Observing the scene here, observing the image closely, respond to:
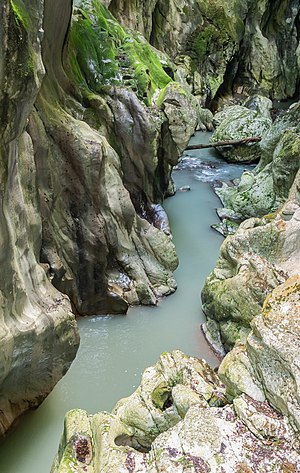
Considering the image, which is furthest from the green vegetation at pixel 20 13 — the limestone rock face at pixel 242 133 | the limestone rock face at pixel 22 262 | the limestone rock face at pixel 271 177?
the limestone rock face at pixel 242 133

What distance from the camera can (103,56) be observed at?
13844 mm

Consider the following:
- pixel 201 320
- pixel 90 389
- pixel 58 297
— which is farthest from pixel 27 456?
pixel 201 320

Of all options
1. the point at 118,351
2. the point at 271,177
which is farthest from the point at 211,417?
the point at 271,177

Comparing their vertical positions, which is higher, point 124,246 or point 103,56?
point 103,56

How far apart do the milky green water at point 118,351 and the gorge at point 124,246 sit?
395 millimetres

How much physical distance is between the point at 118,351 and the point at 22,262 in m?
3.79

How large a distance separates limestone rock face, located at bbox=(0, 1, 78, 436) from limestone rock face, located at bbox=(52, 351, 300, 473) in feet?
4.82

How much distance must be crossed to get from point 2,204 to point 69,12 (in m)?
6.62

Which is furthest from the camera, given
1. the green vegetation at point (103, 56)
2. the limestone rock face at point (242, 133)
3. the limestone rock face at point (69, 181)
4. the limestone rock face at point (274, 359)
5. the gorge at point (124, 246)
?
the limestone rock face at point (242, 133)

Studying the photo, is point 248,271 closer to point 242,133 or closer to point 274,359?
point 274,359

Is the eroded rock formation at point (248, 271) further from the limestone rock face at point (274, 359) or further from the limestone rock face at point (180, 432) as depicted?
the limestone rock face at point (274, 359)

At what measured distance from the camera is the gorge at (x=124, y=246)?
15.9 feet

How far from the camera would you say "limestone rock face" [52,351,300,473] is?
171 inches

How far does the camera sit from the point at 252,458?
4.31m
